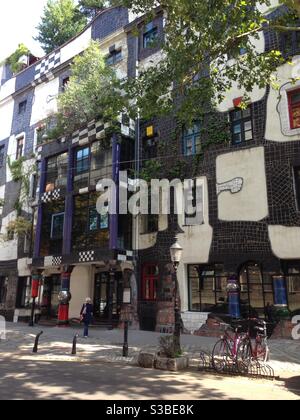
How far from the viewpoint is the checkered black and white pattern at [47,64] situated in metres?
25.8

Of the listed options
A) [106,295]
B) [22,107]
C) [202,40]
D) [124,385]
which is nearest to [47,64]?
[22,107]

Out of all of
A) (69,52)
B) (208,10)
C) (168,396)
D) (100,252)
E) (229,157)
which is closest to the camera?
(168,396)

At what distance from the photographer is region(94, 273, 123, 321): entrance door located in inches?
734

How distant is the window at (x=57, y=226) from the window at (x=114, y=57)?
9.18 m

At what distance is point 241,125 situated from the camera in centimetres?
1580

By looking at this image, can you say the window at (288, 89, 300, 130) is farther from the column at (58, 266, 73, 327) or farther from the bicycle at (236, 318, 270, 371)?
the column at (58, 266, 73, 327)

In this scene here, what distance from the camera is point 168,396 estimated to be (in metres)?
6.49

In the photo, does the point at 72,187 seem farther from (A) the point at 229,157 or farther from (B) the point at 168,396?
(B) the point at 168,396

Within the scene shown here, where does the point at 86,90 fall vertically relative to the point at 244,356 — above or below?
above

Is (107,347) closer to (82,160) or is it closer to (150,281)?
(150,281)

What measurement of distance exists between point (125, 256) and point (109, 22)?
14234 millimetres

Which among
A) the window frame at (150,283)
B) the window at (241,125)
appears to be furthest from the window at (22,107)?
the window at (241,125)

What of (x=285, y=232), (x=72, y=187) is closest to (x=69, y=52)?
(x=72, y=187)

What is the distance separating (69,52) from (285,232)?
61.3ft
